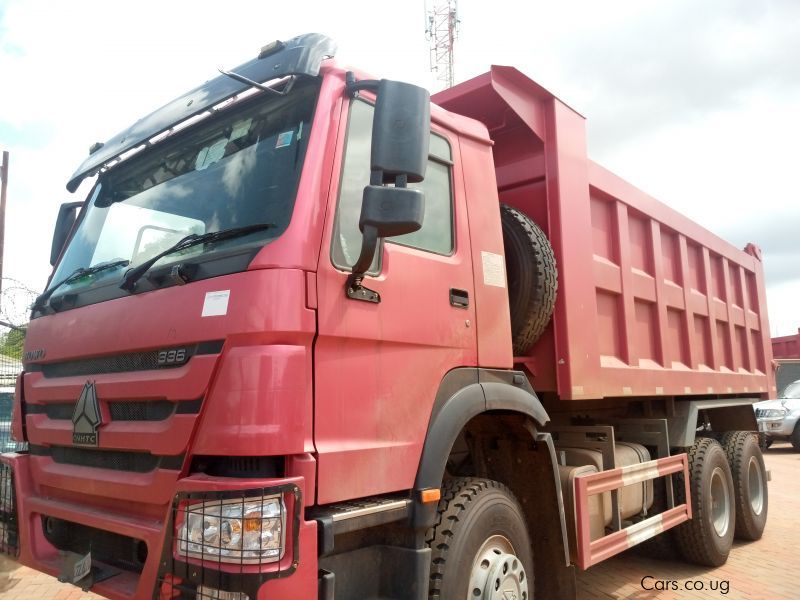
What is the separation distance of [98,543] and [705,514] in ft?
15.3

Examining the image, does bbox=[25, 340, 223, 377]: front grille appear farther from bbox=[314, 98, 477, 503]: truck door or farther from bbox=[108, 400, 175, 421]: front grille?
bbox=[314, 98, 477, 503]: truck door

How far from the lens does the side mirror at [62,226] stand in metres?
3.83

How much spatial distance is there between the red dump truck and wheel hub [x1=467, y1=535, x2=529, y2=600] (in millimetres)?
13

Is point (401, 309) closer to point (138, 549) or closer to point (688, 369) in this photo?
point (138, 549)

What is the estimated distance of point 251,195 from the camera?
8.18 ft

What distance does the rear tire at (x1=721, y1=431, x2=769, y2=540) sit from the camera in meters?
5.93

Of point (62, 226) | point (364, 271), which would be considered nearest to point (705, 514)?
point (364, 271)

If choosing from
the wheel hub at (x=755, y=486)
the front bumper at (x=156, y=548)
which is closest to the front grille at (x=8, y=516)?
the front bumper at (x=156, y=548)

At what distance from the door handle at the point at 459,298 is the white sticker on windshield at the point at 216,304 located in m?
1.09

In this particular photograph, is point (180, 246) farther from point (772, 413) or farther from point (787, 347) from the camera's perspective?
point (787, 347)

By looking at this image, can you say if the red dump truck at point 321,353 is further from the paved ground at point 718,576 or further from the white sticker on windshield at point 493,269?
the paved ground at point 718,576

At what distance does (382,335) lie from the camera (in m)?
2.44

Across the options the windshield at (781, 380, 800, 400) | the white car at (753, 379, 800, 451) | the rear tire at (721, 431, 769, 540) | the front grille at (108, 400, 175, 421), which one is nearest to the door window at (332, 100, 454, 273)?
the front grille at (108, 400, 175, 421)

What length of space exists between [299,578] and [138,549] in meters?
0.83
